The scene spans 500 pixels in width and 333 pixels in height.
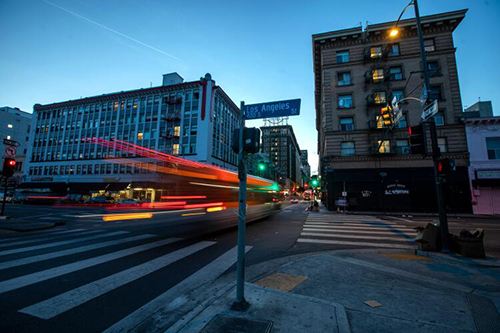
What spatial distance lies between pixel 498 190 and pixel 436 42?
18.2 metres

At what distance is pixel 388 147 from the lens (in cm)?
2512

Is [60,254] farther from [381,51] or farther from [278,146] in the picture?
[278,146]

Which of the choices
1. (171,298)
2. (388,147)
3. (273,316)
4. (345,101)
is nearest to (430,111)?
(273,316)

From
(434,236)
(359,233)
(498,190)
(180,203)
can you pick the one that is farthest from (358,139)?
(180,203)

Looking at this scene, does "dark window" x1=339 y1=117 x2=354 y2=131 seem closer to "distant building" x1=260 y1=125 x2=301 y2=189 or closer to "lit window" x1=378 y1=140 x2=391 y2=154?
"lit window" x1=378 y1=140 x2=391 y2=154

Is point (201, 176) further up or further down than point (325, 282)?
further up

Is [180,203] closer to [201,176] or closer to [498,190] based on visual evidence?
[201,176]

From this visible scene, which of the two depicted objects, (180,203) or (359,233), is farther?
(359,233)

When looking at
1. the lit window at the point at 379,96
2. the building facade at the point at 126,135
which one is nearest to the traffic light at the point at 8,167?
the building facade at the point at 126,135

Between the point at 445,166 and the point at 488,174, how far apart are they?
80.6 feet

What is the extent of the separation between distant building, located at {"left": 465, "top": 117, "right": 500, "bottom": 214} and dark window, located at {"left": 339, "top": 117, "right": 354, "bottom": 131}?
38.0 feet

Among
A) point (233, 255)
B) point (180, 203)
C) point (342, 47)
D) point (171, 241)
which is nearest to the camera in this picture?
point (233, 255)

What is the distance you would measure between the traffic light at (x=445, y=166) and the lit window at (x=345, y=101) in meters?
22.2

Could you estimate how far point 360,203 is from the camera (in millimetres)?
24984
